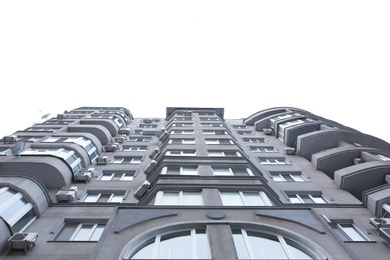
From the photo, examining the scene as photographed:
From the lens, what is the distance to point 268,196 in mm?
13508

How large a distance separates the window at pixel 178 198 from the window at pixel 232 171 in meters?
3.30

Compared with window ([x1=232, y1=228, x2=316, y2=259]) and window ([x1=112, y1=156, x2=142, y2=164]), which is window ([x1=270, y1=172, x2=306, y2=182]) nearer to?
window ([x1=232, y1=228, x2=316, y2=259])

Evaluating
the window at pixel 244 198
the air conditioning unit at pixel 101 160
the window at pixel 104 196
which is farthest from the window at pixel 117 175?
the window at pixel 244 198

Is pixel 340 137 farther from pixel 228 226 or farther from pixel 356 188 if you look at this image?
pixel 228 226

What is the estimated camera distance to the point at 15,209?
12164mm

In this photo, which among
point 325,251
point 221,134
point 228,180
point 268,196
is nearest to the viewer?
point 325,251

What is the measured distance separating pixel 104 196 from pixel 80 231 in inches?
144

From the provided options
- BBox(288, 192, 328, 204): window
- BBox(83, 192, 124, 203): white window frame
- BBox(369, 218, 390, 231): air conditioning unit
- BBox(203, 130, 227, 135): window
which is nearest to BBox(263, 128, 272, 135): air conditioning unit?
BBox(203, 130, 227, 135): window

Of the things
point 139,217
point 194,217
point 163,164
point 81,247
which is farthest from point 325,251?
point 163,164

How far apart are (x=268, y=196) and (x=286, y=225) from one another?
3857 millimetres

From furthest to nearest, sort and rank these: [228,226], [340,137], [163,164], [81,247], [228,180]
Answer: [340,137], [163,164], [228,180], [81,247], [228,226]

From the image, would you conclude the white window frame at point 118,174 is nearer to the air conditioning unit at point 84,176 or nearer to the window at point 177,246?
the air conditioning unit at point 84,176

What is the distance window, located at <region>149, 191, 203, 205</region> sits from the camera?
1258cm

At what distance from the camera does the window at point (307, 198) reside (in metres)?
16.6
